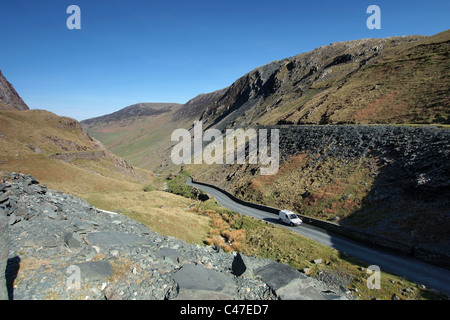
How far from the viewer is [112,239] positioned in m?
14.1

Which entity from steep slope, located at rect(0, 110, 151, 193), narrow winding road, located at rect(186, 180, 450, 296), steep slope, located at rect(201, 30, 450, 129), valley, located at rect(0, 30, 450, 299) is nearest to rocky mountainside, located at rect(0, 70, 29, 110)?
steep slope, located at rect(0, 110, 151, 193)

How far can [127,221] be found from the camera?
67.8 ft

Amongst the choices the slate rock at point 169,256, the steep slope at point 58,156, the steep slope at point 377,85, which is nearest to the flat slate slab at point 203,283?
the slate rock at point 169,256

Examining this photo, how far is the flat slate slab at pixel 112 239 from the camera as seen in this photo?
1327cm

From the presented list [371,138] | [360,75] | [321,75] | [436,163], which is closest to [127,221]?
[436,163]

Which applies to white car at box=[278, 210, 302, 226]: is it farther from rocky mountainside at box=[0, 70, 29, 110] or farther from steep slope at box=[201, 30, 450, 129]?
rocky mountainside at box=[0, 70, 29, 110]

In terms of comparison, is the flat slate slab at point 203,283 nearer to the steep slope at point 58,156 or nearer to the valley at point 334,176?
the valley at point 334,176

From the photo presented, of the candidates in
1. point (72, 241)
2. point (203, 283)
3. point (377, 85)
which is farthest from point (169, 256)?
point (377, 85)

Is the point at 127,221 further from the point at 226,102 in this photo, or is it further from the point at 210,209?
the point at 226,102

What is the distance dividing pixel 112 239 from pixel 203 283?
7064 mm

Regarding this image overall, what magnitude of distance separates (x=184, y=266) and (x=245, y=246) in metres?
9.72

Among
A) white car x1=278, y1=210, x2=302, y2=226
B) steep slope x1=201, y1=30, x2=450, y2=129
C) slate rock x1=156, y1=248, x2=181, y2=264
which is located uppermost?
steep slope x1=201, y1=30, x2=450, y2=129

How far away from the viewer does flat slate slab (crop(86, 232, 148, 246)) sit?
1327 cm

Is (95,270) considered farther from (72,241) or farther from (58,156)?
(58,156)
